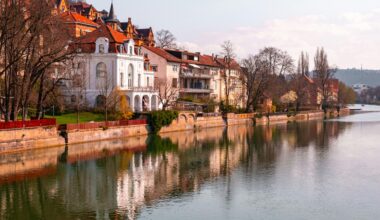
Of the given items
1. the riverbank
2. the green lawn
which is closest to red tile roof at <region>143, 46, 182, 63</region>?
the riverbank

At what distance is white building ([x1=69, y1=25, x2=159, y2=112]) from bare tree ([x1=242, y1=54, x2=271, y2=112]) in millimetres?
23640

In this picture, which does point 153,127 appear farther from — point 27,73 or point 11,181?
point 11,181

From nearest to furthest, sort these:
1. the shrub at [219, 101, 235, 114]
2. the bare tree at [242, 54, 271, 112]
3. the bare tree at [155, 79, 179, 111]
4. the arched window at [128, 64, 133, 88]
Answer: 1. the arched window at [128, 64, 133, 88]
2. the bare tree at [155, 79, 179, 111]
3. the shrub at [219, 101, 235, 114]
4. the bare tree at [242, 54, 271, 112]

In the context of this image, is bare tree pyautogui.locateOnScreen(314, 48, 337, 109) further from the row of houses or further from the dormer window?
the dormer window

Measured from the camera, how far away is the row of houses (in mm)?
56062

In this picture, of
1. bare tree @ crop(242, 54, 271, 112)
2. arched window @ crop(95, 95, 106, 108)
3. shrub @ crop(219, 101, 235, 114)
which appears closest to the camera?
arched window @ crop(95, 95, 106, 108)

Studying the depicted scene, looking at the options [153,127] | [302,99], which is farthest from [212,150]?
[302,99]

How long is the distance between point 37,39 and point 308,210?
82.5 feet

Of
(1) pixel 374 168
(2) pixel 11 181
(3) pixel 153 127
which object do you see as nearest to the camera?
(2) pixel 11 181

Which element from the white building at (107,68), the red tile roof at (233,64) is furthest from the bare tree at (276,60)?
the white building at (107,68)

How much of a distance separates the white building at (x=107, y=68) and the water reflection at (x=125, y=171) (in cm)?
817

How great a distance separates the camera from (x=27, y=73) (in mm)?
39094

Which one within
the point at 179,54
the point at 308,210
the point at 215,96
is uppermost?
the point at 179,54

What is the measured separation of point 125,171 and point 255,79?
4918cm
